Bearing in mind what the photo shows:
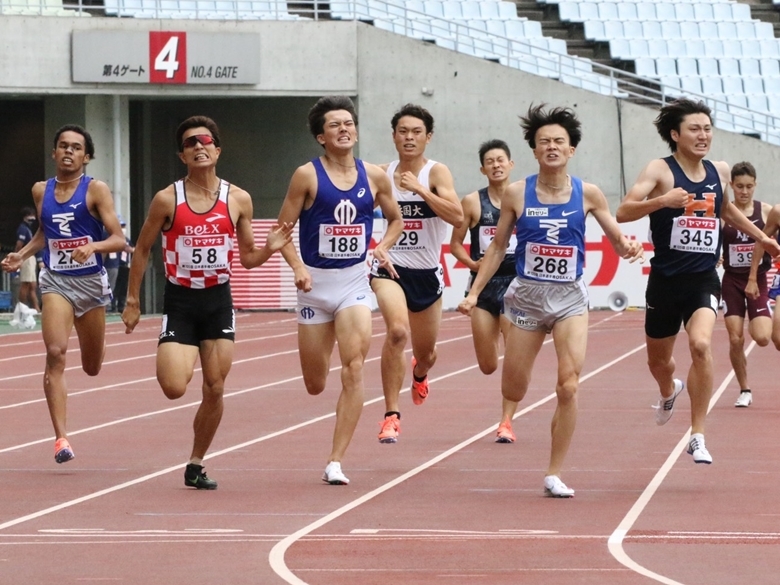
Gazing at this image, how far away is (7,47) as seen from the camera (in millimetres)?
31406

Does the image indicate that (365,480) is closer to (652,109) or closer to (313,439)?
(313,439)

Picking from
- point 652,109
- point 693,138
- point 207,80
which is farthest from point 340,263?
point 652,109

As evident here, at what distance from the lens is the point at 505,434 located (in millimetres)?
11305

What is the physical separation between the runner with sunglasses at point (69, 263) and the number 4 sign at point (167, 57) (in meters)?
21.8

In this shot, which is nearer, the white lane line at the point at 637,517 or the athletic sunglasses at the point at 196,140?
the white lane line at the point at 637,517

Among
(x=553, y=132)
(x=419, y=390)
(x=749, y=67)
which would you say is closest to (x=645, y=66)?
(x=749, y=67)

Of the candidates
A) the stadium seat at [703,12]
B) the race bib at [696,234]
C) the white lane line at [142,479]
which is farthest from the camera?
the stadium seat at [703,12]

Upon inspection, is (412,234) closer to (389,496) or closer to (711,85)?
(389,496)

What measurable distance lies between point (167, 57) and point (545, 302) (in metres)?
23.9

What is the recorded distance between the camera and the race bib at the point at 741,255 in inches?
551

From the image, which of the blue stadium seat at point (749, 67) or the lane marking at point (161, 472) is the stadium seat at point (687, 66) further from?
the lane marking at point (161, 472)

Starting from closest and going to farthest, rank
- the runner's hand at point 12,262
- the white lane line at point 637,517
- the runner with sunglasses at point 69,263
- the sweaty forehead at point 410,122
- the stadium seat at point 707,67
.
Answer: the white lane line at point 637,517 → the runner with sunglasses at point 69,263 → the runner's hand at point 12,262 → the sweaty forehead at point 410,122 → the stadium seat at point 707,67

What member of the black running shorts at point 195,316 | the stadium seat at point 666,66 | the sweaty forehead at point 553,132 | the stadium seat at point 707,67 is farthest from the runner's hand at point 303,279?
the stadium seat at point 707,67

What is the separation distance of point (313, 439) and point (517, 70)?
910 inches
